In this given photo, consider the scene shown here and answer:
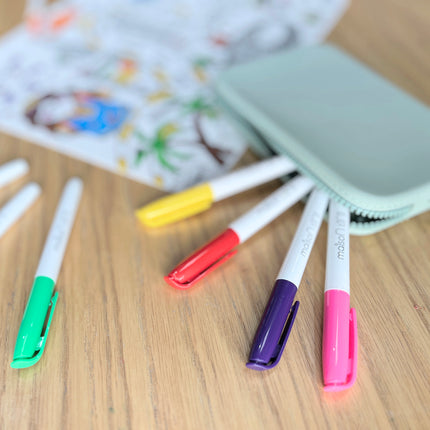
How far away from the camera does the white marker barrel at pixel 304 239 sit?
352 mm

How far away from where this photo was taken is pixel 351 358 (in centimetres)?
32

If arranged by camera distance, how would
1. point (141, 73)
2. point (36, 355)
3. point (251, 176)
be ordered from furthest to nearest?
point (141, 73) → point (251, 176) → point (36, 355)

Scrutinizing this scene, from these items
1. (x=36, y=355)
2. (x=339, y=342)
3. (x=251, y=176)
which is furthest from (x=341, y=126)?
(x=36, y=355)

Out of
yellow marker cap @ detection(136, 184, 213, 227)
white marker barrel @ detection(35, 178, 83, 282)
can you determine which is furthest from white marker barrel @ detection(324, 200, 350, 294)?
white marker barrel @ detection(35, 178, 83, 282)

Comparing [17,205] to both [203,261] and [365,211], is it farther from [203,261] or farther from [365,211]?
[365,211]

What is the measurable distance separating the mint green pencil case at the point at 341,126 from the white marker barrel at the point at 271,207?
0.01 metres

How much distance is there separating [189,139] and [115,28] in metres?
0.26

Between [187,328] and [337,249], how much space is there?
13 cm

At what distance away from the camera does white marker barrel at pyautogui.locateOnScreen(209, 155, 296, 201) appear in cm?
42

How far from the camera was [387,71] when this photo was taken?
0.59 metres

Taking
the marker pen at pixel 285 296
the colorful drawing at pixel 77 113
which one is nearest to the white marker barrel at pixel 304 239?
the marker pen at pixel 285 296

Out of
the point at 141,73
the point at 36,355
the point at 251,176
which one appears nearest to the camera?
the point at 36,355

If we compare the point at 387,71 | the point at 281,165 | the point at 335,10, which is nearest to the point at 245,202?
the point at 281,165

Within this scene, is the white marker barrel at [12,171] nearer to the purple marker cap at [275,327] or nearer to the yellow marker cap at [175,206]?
the yellow marker cap at [175,206]
